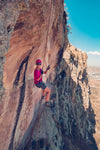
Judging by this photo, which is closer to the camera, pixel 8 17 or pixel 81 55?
pixel 8 17

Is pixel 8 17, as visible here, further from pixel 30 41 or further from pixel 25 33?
pixel 30 41

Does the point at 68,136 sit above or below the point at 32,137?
below

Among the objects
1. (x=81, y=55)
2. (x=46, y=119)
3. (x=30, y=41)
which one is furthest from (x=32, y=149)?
(x=81, y=55)

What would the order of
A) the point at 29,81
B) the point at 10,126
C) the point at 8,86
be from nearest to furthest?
the point at 8,86, the point at 10,126, the point at 29,81

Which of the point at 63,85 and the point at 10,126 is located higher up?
the point at 63,85

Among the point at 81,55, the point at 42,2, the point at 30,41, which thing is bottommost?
the point at 30,41

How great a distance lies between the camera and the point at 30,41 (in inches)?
250

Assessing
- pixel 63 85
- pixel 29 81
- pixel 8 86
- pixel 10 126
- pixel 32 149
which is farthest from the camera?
pixel 63 85

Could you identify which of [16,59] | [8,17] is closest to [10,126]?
[16,59]

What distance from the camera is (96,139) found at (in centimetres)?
2316

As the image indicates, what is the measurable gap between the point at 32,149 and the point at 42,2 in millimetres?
11740

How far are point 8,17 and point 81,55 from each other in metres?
31.3

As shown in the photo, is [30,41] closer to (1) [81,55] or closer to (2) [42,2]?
(2) [42,2]

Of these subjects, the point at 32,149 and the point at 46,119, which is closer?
the point at 32,149
